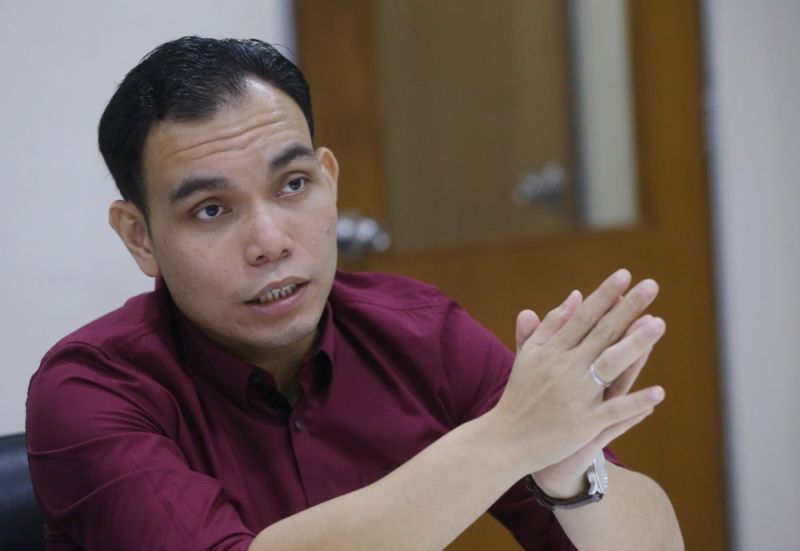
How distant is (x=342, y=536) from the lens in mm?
1210

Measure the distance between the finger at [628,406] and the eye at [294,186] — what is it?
52 centimetres

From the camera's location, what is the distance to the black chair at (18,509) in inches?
57.6

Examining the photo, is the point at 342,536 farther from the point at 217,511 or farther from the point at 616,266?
the point at 616,266

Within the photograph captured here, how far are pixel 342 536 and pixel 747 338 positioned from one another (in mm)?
2325

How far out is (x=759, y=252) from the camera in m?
3.26

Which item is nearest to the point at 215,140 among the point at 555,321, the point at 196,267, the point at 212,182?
the point at 212,182

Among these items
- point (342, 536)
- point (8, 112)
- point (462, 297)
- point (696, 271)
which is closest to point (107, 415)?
point (342, 536)

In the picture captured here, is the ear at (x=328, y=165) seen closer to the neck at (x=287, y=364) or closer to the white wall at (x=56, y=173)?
the neck at (x=287, y=364)

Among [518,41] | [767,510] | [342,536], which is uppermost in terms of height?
[518,41]

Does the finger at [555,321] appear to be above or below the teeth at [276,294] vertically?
below

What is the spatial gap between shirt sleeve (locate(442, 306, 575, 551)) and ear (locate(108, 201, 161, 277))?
46 centimetres

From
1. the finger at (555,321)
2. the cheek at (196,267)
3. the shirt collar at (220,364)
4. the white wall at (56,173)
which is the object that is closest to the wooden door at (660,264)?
the white wall at (56,173)

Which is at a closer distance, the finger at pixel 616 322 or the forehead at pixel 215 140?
the finger at pixel 616 322

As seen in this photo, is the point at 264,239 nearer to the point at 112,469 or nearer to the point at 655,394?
the point at 112,469
